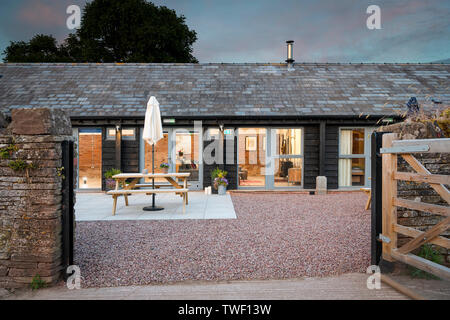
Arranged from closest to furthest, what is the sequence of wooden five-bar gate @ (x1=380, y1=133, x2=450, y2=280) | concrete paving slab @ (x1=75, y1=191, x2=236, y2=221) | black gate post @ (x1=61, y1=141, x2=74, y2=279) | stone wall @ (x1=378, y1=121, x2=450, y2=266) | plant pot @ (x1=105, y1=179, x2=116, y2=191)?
wooden five-bar gate @ (x1=380, y1=133, x2=450, y2=280) → black gate post @ (x1=61, y1=141, x2=74, y2=279) → stone wall @ (x1=378, y1=121, x2=450, y2=266) → concrete paving slab @ (x1=75, y1=191, x2=236, y2=221) → plant pot @ (x1=105, y1=179, x2=116, y2=191)

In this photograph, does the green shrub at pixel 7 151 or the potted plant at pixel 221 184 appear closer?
the green shrub at pixel 7 151

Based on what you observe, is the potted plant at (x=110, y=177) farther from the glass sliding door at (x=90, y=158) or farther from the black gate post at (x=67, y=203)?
the black gate post at (x=67, y=203)

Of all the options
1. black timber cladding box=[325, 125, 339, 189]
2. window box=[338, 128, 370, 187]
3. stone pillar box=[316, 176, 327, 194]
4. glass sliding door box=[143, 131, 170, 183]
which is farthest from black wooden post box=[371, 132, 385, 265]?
glass sliding door box=[143, 131, 170, 183]

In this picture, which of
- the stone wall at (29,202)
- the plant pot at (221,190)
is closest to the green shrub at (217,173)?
the plant pot at (221,190)

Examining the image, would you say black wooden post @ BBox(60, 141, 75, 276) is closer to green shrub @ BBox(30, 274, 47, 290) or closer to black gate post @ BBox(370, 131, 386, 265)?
green shrub @ BBox(30, 274, 47, 290)

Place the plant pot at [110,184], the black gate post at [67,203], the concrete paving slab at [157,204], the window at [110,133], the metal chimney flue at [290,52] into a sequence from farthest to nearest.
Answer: the metal chimney flue at [290,52]
the window at [110,133]
the plant pot at [110,184]
the concrete paving slab at [157,204]
the black gate post at [67,203]

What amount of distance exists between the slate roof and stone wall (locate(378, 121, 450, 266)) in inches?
266

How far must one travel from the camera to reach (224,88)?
11.3 metres

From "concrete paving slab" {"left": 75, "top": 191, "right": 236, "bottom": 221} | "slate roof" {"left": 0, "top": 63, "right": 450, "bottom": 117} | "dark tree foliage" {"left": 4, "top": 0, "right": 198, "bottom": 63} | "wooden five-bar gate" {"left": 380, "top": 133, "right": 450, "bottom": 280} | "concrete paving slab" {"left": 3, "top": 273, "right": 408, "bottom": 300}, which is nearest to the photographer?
"wooden five-bar gate" {"left": 380, "top": 133, "right": 450, "bottom": 280}

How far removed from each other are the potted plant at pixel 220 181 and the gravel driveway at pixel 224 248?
10.7ft

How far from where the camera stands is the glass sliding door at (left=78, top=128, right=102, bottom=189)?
10.3m

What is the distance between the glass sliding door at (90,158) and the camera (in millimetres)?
10344

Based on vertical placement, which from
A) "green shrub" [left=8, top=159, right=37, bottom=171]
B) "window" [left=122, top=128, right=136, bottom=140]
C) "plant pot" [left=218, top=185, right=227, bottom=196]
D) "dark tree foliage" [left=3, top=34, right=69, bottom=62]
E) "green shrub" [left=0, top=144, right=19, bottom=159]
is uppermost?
"dark tree foliage" [left=3, top=34, right=69, bottom=62]
